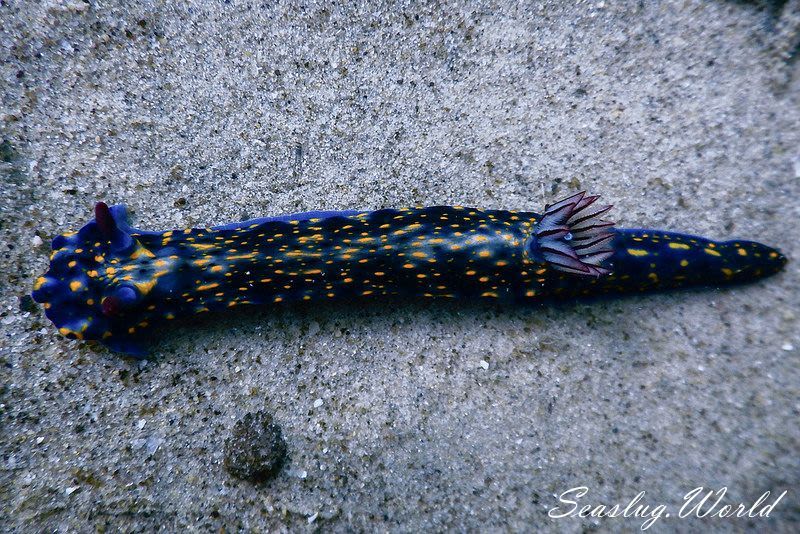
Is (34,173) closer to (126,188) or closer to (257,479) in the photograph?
(126,188)

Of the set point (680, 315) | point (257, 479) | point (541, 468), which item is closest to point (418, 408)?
point (541, 468)

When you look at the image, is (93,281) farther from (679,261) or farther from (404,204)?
(679,261)

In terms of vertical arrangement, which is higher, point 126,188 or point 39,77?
point 39,77

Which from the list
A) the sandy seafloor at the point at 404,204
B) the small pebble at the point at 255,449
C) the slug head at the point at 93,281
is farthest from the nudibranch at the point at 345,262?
the small pebble at the point at 255,449

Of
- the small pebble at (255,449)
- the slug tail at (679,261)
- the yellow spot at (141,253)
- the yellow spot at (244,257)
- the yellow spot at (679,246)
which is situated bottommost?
Result: the small pebble at (255,449)

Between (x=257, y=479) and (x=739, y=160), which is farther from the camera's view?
(x=739, y=160)

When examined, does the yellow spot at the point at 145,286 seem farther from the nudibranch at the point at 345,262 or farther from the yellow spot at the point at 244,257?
the yellow spot at the point at 244,257

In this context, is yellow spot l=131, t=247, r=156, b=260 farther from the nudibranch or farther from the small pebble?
the small pebble
